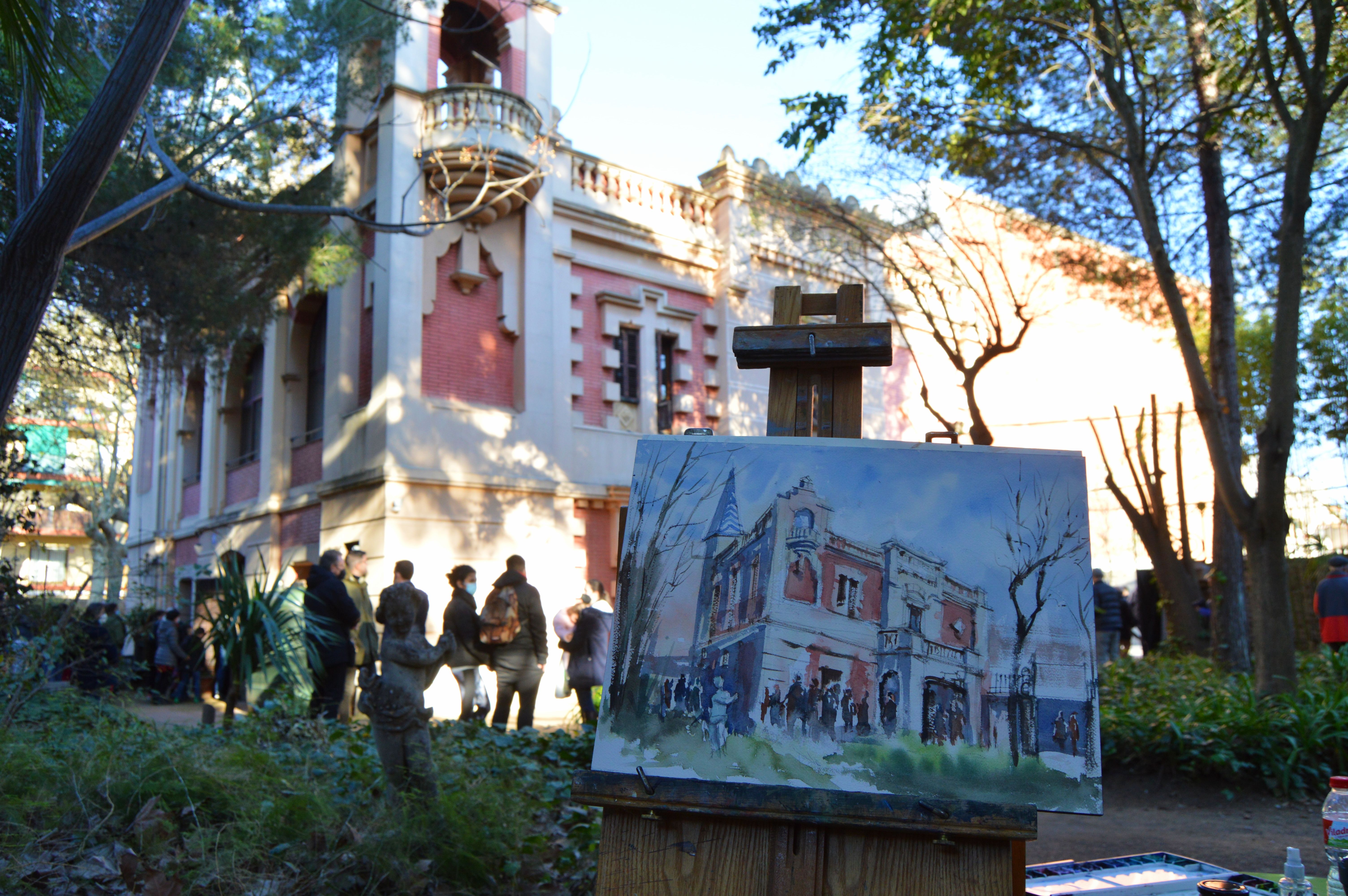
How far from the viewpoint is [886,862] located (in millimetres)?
2688

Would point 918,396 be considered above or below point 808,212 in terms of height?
below

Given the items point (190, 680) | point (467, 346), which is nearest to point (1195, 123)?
point (467, 346)

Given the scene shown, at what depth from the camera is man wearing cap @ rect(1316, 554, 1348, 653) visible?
1073cm

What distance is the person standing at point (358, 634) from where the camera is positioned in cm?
898

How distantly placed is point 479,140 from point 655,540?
480 inches

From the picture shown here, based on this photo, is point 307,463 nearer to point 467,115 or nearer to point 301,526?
point 301,526

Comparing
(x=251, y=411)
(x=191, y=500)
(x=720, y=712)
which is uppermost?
(x=251, y=411)

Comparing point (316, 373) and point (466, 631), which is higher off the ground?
point (316, 373)

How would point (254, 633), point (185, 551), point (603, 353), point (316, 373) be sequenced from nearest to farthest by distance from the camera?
point (254, 633) < point (603, 353) < point (316, 373) < point (185, 551)

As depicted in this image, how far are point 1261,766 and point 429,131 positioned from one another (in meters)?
12.7

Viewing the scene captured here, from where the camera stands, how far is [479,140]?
14.1m

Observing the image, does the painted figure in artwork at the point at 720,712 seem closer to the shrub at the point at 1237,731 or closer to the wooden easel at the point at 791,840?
the wooden easel at the point at 791,840

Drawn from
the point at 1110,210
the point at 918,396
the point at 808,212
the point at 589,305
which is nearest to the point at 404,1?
the point at 589,305

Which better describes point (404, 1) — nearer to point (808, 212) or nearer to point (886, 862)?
point (808, 212)
